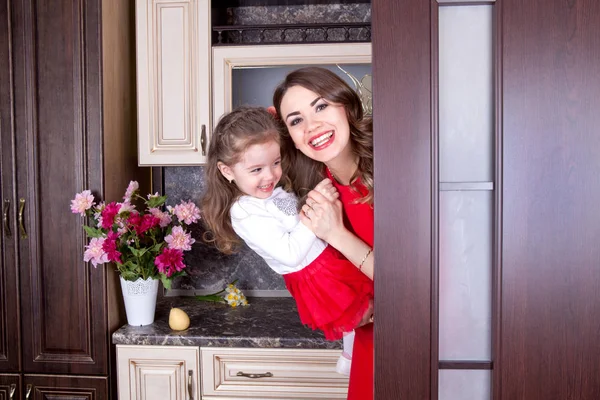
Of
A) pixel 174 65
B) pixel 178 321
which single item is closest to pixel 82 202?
pixel 178 321

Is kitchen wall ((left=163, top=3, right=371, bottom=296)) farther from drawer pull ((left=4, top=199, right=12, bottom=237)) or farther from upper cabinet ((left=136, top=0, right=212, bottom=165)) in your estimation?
drawer pull ((left=4, top=199, right=12, bottom=237))

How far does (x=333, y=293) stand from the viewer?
4.46 ft

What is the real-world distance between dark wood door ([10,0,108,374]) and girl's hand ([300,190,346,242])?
3.94ft

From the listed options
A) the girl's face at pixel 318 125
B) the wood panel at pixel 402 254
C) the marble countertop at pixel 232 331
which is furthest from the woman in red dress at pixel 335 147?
the marble countertop at pixel 232 331

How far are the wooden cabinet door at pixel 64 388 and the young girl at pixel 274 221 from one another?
1152 mm

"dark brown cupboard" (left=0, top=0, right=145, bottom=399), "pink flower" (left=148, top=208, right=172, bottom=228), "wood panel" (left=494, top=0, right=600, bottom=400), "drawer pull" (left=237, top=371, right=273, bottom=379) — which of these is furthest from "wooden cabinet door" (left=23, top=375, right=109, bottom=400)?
"wood panel" (left=494, top=0, right=600, bottom=400)

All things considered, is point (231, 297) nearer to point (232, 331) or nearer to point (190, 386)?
point (232, 331)

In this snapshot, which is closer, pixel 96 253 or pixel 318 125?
pixel 318 125

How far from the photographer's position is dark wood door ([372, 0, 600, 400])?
42.8 inches

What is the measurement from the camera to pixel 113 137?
7.58ft

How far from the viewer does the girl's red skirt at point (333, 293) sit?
136 centimetres

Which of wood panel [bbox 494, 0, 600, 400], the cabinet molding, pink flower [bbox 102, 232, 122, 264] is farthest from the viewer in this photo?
the cabinet molding

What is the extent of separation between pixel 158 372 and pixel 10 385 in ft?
2.11

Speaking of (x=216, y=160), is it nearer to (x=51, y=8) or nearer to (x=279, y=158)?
(x=279, y=158)
